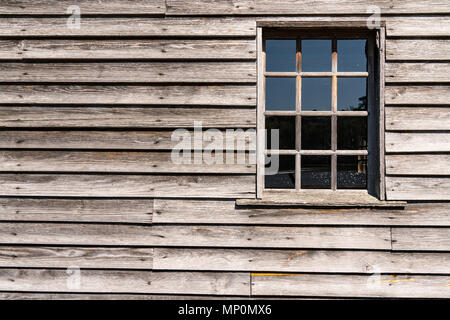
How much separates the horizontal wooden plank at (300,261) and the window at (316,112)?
0.49 m

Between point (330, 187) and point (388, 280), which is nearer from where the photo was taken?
point (388, 280)

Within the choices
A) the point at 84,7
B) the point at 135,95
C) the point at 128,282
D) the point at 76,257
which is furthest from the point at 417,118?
the point at 76,257

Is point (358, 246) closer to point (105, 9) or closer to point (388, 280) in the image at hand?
point (388, 280)

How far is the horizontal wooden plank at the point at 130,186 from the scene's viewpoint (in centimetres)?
200

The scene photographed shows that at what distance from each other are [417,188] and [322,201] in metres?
0.68

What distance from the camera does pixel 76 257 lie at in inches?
79.8

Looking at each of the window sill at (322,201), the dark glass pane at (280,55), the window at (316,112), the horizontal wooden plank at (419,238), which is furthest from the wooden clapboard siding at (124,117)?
the horizontal wooden plank at (419,238)

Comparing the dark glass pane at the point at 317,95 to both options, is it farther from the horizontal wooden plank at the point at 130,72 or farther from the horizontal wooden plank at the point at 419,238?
the horizontal wooden plank at the point at 419,238

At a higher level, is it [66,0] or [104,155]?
[66,0]

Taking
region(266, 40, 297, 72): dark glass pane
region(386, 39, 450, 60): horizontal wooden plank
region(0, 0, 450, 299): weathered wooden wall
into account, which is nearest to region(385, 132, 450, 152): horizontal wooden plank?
region(0, 0, 450, 299): weathered wooden wall

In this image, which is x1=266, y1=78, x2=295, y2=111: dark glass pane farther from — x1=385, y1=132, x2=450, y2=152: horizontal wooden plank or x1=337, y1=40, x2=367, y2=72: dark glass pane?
x1=385, y1=132, x2=450, y2=152: horizontal wooden plank

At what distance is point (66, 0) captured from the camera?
6.62 feet
